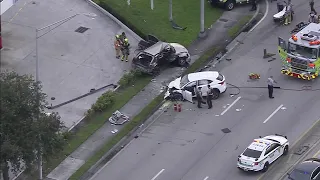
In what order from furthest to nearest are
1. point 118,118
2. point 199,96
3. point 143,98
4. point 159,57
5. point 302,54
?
1. point 159,57
2. point 143,98
3. point 302,54
4. point 199,96
5. point 118,118

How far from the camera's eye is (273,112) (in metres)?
50.8

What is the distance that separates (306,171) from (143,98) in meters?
14.6

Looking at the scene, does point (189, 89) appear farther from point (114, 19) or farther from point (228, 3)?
point (228, 3)

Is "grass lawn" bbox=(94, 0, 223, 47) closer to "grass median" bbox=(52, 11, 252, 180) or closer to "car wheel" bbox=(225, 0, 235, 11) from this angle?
"car wheel" bbox=(225, 0, 235, 11)

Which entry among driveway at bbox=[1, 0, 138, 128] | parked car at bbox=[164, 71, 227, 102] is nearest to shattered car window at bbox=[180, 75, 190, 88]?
parked car at bbox=[164, 71, 227, 102]

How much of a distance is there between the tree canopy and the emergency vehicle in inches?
690

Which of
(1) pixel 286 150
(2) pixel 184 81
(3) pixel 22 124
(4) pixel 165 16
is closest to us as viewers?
(3) pixel 22 124

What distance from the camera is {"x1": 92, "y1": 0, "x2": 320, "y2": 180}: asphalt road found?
152 ft

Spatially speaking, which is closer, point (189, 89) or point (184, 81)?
point (189, 89)

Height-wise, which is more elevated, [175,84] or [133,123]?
[175,84]

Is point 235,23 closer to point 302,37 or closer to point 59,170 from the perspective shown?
point 302,37

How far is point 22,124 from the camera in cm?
4097

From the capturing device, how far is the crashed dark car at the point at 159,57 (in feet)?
183

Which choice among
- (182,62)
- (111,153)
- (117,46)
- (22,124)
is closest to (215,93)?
(182,62)
